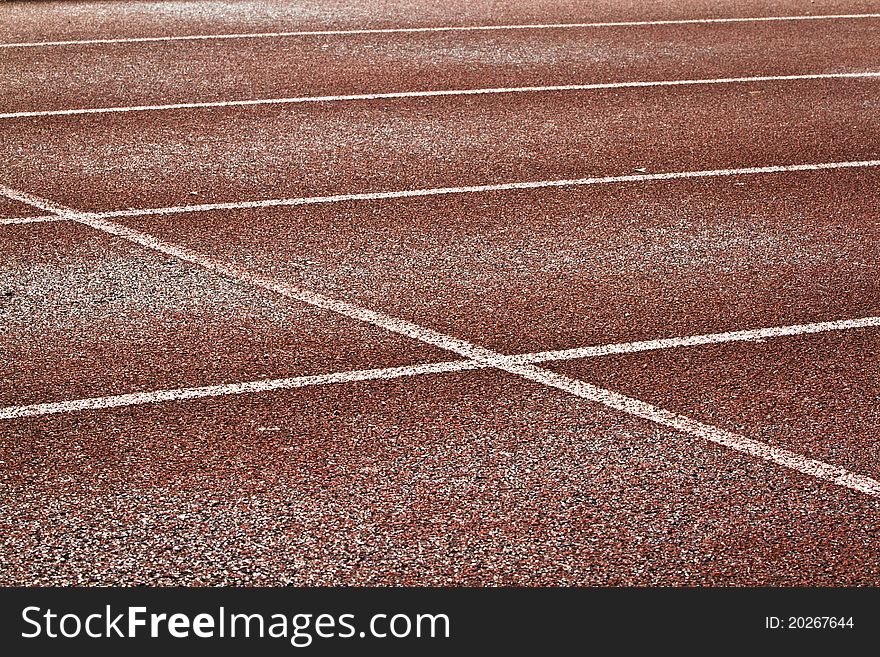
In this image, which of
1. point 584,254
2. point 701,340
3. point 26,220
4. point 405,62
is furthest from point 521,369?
point 405,62

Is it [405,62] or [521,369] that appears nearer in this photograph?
[521,369]

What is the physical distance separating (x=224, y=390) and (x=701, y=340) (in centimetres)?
232

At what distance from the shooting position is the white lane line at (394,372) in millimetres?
5516

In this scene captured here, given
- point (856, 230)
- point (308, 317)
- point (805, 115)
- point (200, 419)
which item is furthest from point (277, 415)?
point (805, 115)

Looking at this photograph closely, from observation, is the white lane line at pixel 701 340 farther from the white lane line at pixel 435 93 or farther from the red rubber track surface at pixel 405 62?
the red rubber track surface at pixel 405 62

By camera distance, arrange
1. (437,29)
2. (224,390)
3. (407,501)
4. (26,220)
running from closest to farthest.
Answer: (407,501)
(224,390)
(26,220)
(437,29)

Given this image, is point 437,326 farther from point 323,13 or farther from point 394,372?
point 323,13

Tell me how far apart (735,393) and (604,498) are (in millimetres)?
1169

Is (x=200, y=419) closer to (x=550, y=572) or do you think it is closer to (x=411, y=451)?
(x=411, y=451)

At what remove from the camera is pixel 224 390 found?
5.69 meters

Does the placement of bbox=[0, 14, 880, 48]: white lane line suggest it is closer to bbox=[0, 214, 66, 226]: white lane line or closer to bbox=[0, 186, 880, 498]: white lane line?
bbox=[0, 214, 66, 226]: white lane line

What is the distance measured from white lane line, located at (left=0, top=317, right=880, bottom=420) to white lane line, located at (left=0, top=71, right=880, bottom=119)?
5.57 m

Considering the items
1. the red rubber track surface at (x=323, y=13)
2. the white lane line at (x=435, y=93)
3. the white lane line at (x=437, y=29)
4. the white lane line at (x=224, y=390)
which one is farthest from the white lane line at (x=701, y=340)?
the red rubber track surface at (x=323, y=13)

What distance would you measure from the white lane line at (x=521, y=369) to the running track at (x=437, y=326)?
0.02m
